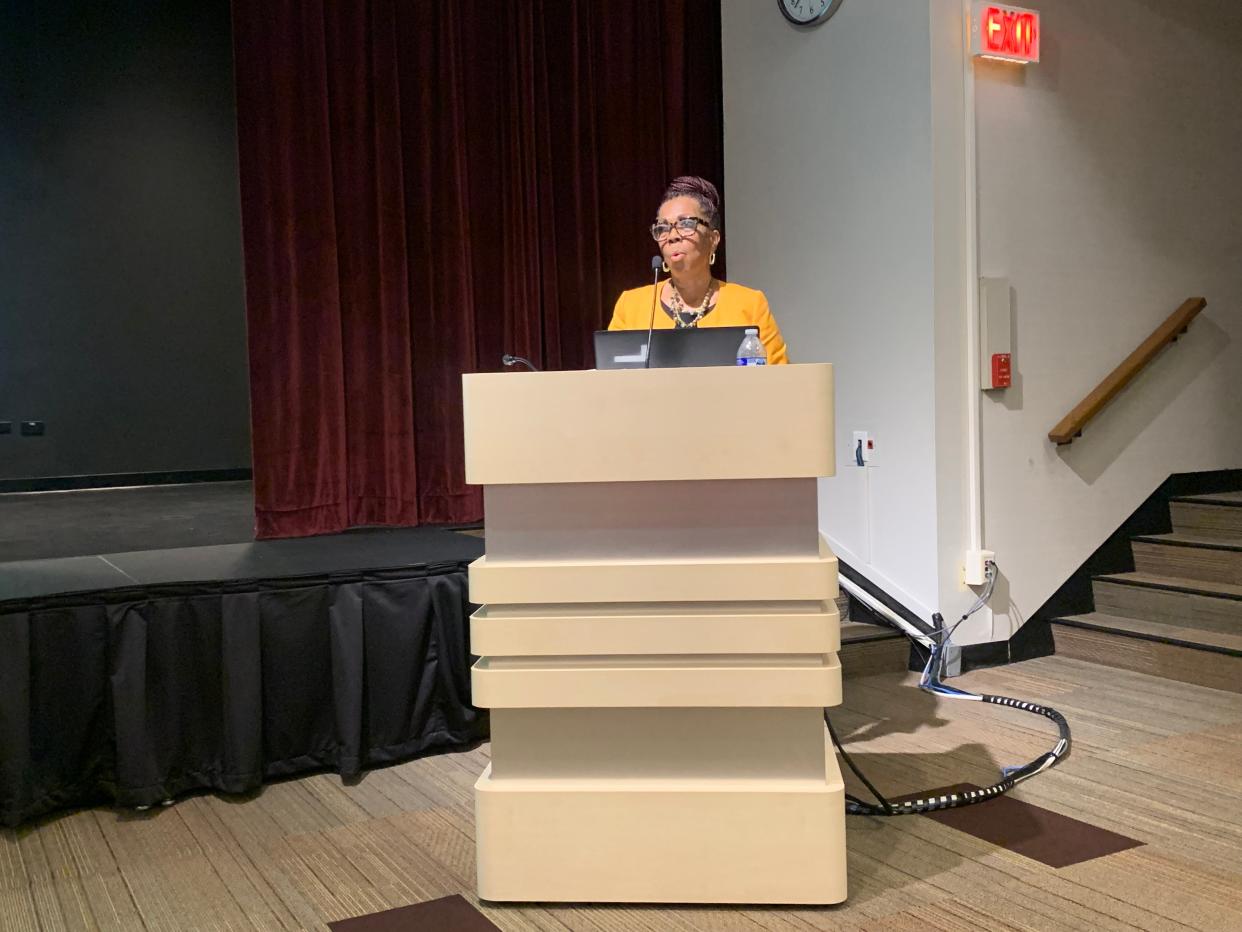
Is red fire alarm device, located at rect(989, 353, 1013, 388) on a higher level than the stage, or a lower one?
higher

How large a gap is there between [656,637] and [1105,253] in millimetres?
3269

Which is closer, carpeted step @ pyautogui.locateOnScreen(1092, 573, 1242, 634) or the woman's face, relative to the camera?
the woman's face

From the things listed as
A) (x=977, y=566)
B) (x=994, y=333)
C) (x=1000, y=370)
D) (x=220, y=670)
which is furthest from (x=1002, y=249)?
(x=220, y=670)

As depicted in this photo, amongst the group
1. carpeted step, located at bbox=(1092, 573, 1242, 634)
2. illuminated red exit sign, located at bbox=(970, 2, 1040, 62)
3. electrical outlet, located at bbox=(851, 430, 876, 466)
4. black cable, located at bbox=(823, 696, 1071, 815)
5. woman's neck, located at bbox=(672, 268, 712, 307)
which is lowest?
black cable, located at bbox=(823, 696, 1071, 815)

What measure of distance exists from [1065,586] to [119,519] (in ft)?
13.3

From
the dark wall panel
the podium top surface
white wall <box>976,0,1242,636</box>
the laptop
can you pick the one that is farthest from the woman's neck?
the dark wall panel

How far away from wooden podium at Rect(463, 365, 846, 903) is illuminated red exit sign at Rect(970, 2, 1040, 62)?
2.63 meters

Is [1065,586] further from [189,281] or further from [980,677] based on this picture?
[189,281]

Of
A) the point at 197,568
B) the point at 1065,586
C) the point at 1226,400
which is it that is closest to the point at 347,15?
the point at 197,568

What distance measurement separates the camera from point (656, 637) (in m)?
2.06

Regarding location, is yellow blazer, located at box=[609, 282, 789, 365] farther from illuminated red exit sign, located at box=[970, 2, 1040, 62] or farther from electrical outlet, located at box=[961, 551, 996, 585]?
illuminated red exit sign, located at box=[970, 2, 1040, 62]

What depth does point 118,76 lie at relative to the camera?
7422 millimetres

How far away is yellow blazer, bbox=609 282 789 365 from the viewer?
120 inches

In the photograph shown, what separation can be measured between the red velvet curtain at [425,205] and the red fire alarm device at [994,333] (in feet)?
5.20
